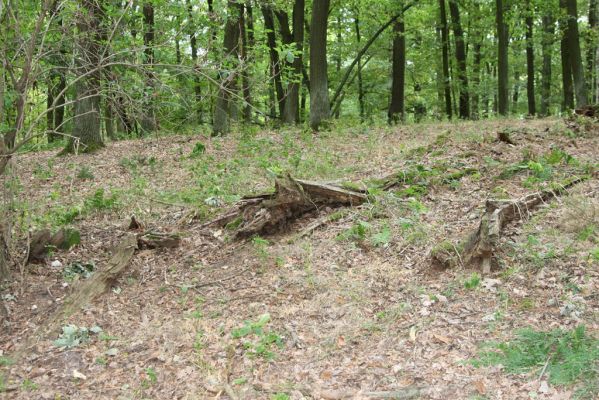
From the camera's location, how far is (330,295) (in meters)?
5.56

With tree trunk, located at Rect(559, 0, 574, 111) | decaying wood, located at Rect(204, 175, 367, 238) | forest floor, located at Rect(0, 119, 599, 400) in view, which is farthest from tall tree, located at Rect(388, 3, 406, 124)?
decaying wood, located at Rect(204, 175, 367, 238)

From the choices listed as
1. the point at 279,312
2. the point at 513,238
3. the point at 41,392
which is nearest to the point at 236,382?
the point at 279,312

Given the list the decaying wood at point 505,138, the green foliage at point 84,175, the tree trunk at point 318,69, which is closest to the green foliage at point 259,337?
the decaying wood at point 505,138

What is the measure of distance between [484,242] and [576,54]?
37.6 ft

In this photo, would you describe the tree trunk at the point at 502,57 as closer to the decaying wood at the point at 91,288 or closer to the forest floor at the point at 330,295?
the forest floor at the point at 330,295

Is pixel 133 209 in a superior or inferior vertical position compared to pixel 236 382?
superior

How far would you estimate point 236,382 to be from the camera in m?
4.42

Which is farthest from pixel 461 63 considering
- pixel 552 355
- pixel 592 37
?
pixel 552 355

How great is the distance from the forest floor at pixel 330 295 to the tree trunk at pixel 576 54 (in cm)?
637

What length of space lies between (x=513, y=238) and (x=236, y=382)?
345cm

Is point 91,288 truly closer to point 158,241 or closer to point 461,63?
point 158,241

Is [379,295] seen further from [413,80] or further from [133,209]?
[413,80]

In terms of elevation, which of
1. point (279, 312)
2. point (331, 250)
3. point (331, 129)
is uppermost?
point (331, 129)

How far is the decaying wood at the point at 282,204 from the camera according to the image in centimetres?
713
